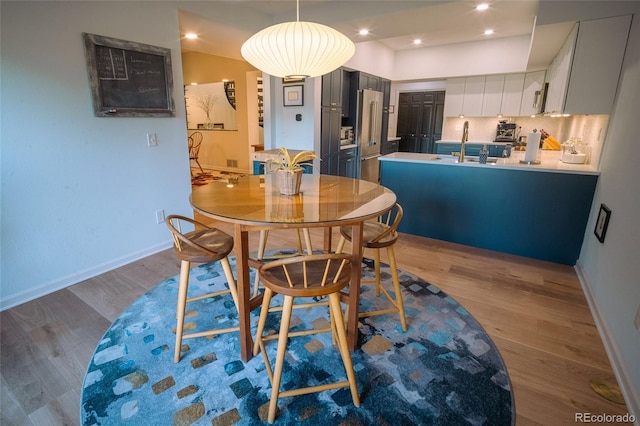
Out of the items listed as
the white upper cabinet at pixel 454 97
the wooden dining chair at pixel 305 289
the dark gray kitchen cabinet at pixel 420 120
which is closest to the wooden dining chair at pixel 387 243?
the wooden dining chair at pixel 305 289

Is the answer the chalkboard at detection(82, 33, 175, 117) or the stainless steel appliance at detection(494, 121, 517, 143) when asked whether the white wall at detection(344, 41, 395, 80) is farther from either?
the chalkboard at detection(82, 33, 175, 117)

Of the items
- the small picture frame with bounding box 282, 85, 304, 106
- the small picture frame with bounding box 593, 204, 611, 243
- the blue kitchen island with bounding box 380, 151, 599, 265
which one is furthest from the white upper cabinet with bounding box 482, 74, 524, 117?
the small picture frame with bounding box 593, 204, 611, 243

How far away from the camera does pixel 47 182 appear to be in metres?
2.35

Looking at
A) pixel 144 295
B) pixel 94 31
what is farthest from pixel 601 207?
pixel 94 31

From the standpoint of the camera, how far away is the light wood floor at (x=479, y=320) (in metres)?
1.53

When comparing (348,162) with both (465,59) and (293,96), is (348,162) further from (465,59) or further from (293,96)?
(465,59)

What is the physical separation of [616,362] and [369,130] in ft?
15.5

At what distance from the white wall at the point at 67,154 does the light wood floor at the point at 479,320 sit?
0.79ft

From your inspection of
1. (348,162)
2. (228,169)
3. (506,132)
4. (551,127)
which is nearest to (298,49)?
(348,162)

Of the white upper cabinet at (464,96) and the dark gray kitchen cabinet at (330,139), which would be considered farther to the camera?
the white upper cabinet at (464,96)

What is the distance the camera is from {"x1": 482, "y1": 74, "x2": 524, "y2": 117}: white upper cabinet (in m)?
5.51

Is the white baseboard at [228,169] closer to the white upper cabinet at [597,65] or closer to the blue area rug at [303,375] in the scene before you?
the blue area rug at [303,375]

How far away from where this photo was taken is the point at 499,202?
312cm

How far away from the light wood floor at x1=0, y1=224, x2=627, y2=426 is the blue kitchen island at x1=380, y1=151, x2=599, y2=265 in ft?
0.70
